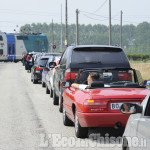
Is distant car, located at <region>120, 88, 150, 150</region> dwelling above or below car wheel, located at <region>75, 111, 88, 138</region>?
above

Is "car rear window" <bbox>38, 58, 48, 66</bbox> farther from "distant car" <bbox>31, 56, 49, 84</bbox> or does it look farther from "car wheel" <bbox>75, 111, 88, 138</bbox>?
"car wheel" <bbox>75, 111, 88, 138</bbox>

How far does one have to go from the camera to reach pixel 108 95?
9.00 metres

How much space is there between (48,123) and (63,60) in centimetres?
286

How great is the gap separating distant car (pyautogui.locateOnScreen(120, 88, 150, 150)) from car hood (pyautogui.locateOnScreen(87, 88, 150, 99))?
2822 millimetres

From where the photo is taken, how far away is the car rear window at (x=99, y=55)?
521 inches

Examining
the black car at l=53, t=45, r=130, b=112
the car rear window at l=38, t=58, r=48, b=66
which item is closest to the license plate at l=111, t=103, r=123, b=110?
the black car at l=53, t=45, r=130, b=112

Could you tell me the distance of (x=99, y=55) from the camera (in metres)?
13.3

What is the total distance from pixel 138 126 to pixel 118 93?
11.0 feet

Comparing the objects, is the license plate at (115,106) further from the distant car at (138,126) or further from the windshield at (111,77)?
the distant car at (138,126)

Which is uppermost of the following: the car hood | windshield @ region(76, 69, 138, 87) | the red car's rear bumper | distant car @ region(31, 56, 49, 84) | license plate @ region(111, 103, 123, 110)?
windshield @ region(76, 69, 138, 87)

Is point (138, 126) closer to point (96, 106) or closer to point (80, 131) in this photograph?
point (96, 106)

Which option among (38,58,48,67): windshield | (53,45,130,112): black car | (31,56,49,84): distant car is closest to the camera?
(53,45,130,112): black car

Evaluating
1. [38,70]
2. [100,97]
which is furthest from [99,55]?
[38,70]

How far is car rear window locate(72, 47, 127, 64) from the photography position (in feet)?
43.4
